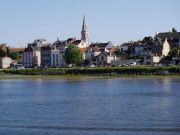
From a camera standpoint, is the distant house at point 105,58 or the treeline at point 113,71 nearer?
the treeline at point 113,71

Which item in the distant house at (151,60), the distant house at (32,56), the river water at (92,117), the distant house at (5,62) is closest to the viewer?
the river water at (92,117)

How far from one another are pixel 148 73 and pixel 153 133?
62.9 m

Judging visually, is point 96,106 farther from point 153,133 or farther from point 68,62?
point 68,62

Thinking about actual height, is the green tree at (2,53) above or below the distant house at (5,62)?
above

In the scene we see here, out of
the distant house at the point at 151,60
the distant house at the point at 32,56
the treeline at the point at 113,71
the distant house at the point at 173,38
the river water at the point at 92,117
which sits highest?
the distant house at the point at 173,38

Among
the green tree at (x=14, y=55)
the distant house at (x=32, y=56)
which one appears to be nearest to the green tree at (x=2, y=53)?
the green tree at (x=14, y=55)

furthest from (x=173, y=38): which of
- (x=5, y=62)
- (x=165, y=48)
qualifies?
(x=5, y=62)

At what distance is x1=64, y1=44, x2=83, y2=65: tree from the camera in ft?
383

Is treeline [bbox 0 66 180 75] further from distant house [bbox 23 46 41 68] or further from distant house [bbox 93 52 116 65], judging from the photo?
distant house [bbox 23 46 41 68]

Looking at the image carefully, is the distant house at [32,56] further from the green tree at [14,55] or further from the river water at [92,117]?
the river water at [92,117]

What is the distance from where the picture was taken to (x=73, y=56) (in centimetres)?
11750

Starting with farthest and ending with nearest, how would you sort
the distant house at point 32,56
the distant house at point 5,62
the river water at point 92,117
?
1. the distant house at point 32,56
2. the distant house at point 5,62
3. the river water at point 92,117

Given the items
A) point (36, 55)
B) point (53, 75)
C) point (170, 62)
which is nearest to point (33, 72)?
point (53, 75)

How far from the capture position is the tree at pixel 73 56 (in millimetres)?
116812
